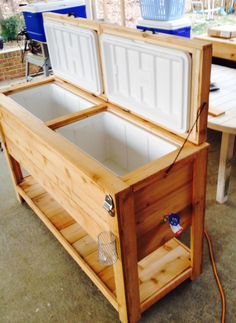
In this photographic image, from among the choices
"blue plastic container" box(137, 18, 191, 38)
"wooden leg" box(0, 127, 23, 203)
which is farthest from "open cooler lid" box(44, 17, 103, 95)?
→ "blue plastic container" box(137, 18, 191, 38)

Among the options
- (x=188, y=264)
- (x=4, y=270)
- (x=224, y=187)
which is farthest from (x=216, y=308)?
(x=4, y=270)

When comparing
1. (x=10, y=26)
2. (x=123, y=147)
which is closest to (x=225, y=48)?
(x=123, y=147)

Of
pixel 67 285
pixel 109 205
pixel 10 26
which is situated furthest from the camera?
pixel 10 26

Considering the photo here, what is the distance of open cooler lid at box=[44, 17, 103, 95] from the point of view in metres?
1.62

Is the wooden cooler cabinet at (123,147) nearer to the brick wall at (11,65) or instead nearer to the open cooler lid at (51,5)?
the open cooler lid at (51,5)

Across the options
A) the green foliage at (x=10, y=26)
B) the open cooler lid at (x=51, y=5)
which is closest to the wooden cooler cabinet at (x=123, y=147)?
the open cooler lid at (x=51, y=5)

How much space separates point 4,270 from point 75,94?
3.48 ft

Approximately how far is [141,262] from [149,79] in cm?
93

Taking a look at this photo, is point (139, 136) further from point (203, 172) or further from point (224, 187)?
point (224, 187)

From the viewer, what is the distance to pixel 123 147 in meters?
1.69

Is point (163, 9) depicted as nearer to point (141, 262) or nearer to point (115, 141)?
point (115, 141)

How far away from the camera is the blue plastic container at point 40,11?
305cm

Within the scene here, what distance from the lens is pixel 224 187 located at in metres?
2.09

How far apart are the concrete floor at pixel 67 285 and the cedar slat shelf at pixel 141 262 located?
101mm
